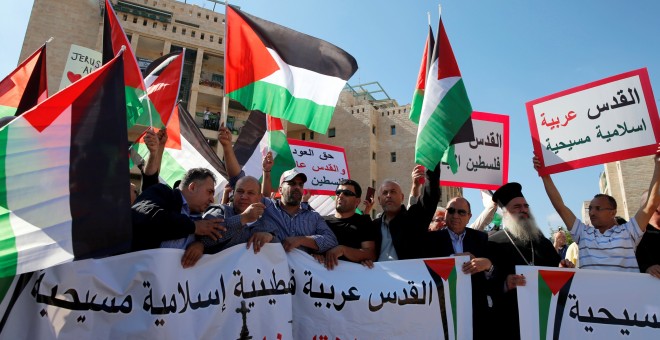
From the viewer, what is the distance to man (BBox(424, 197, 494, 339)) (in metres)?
3.10

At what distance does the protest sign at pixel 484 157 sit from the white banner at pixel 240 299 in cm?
202

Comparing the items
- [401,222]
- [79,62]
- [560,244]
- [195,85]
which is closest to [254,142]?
[79,62]

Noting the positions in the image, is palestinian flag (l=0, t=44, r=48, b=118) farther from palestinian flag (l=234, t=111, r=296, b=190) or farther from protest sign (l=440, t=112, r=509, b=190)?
protest sign (l=440, t=112, r=509, b=190)

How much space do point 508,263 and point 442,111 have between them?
1514 mm

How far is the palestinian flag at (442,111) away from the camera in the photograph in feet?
12.2

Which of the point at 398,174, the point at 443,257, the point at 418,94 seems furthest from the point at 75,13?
→ the point at 443,257

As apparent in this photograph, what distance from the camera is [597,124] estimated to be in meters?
3.94

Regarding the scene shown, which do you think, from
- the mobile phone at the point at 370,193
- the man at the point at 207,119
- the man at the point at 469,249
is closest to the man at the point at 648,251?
the man at the point at 469,249

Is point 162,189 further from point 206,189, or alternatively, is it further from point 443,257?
point 443,257

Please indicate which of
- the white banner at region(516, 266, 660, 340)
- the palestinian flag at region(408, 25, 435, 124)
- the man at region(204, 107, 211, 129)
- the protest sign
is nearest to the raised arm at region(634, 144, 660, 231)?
the white banner at region(516, 266, 660, 340)

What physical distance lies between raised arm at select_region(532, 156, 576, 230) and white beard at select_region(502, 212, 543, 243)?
23cm

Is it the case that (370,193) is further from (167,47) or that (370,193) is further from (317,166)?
(167,47)

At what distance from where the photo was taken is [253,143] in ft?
22.4

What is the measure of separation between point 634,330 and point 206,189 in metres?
3.22
